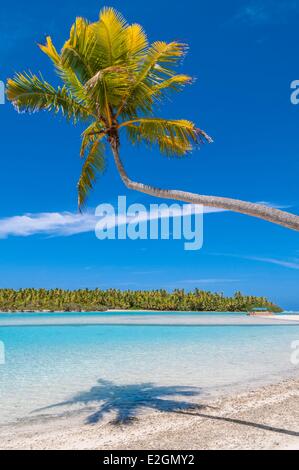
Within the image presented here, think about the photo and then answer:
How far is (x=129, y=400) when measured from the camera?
8.00 metres

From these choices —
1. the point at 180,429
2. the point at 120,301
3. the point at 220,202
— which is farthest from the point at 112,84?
the point at 120,301

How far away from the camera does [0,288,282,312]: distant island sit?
6397 centimetres

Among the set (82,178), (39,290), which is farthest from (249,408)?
(39,290)

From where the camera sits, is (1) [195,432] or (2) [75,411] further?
(2) [75,411]

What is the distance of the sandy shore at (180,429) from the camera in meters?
5.38

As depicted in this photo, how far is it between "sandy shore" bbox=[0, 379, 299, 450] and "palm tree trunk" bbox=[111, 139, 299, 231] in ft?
8.49

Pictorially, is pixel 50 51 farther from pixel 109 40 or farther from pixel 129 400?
pixel 129 400

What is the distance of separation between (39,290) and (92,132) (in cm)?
6113

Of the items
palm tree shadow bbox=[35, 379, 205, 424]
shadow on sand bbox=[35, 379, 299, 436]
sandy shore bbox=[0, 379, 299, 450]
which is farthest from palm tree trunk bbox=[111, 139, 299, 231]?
palm tree shadow bbox=[35, 379, 205, 424]

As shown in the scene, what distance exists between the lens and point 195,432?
229 inches

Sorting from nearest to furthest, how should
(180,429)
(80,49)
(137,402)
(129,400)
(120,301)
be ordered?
(180,429) < (80,49) < (137,402) < (129,400) < (120,301)

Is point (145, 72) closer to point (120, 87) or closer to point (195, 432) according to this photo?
point (120, 87)

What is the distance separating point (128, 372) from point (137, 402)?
3.14 m

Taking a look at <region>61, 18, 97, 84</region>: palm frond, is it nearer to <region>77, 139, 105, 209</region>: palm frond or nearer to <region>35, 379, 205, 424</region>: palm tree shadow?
<region>77, 139, 105, 209</region>: palm frond
